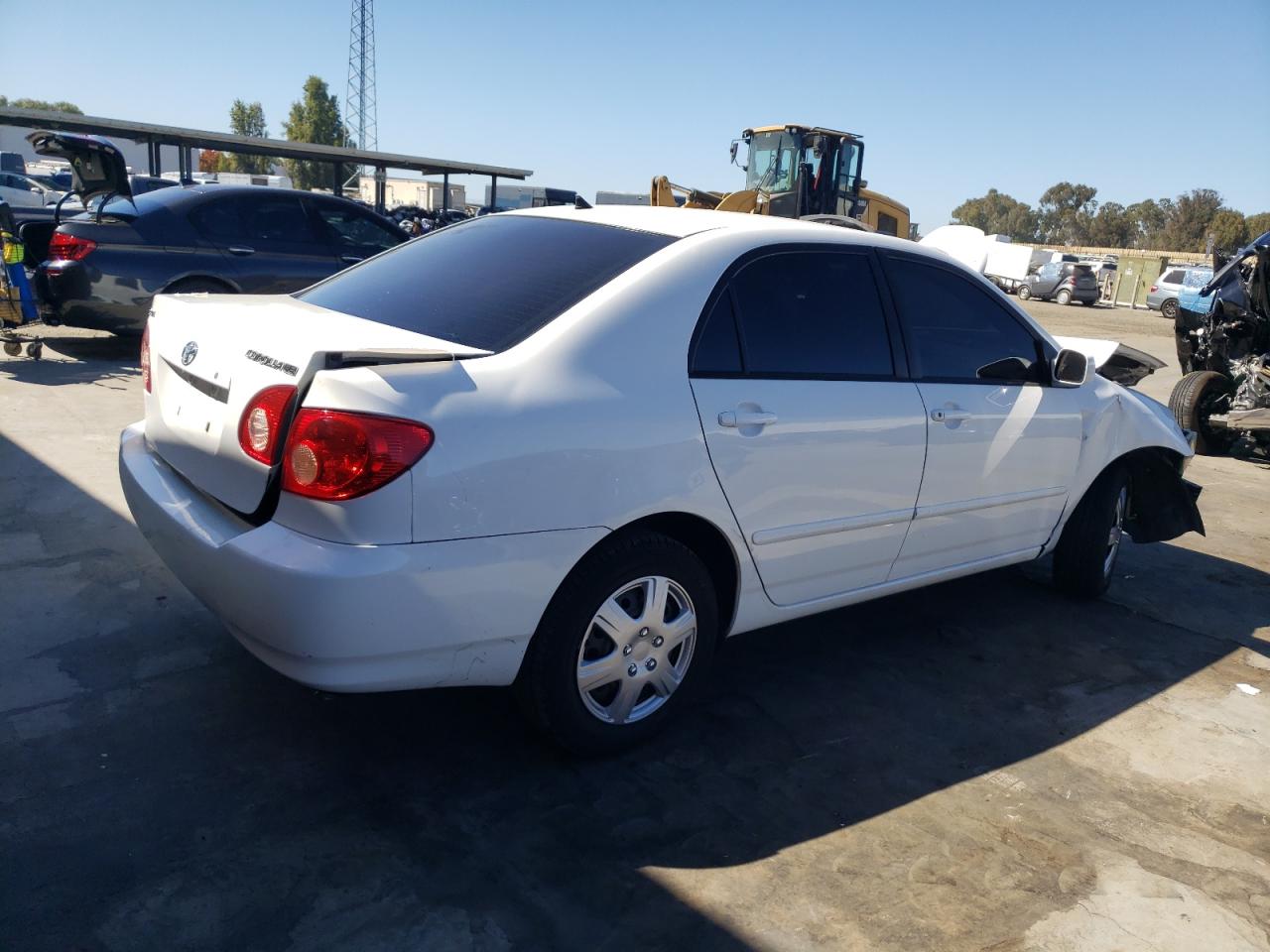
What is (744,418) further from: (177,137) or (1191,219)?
(1191,219)

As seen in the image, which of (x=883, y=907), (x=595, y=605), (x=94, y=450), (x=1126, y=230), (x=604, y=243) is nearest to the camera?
(x=883, y=907)

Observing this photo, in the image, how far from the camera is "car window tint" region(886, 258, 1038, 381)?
3896 mm

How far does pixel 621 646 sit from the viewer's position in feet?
10.1

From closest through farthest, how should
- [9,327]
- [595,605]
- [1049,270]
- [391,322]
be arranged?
[595,605] → [391,322] → [9,327] → [1049,270]

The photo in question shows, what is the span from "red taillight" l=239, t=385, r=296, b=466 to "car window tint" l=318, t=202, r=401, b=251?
285 inches

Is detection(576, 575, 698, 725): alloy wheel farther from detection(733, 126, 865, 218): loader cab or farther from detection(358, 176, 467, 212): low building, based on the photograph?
detection(358, 176, 467, 212): low building

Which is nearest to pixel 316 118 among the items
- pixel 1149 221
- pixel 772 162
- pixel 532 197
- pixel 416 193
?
pixel 416 193

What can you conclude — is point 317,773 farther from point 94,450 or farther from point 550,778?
point 94,450

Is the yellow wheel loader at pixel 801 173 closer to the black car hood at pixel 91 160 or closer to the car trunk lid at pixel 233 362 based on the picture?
the black car hood at pixel 91 160

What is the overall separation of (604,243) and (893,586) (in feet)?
5.62

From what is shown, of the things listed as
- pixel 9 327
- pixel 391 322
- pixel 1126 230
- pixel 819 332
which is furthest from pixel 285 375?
pixel 1126 230

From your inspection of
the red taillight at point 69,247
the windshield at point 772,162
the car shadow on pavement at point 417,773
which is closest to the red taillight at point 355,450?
the car shadow on pavement at point 417,773

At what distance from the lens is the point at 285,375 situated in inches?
105

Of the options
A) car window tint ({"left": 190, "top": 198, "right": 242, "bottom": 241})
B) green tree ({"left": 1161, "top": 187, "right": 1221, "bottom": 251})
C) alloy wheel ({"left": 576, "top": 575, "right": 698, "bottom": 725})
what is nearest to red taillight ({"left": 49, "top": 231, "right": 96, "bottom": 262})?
car window tint ({"left": 190, "top": 198, "right": 242, "bottom": 241})
